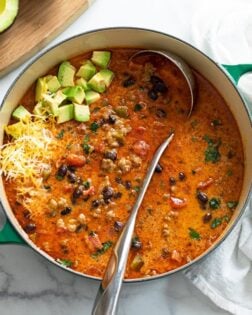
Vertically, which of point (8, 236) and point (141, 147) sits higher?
point (8, 236)

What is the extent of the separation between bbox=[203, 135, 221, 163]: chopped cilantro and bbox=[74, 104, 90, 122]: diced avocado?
504 mm

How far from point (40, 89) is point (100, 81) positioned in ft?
0.85

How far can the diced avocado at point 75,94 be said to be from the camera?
3.44 m

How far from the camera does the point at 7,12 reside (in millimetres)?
3625

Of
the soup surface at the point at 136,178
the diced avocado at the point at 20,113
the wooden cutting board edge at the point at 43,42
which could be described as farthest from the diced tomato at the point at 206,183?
the wooden cutting board edge at the point at 43,42

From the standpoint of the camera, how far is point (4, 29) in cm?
362

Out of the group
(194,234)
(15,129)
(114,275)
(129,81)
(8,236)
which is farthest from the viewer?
(129,81)

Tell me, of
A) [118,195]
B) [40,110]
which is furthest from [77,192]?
[40,110]

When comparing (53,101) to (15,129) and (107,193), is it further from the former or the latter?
(107,193)

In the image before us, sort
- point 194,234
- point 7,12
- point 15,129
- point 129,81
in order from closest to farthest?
point 194,234 < point 15,129 < point 129,81 < point 7,12

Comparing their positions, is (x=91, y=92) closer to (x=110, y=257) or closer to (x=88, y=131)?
(x=88, y=131)

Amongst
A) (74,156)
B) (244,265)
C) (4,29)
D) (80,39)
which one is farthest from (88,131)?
(244,265)

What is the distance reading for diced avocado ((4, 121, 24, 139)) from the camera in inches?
133

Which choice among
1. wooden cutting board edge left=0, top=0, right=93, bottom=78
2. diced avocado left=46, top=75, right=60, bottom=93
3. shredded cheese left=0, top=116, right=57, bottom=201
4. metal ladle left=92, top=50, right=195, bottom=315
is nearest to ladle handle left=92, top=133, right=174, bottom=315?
metal ladle left=92, top=50, right=195, bottom=315
